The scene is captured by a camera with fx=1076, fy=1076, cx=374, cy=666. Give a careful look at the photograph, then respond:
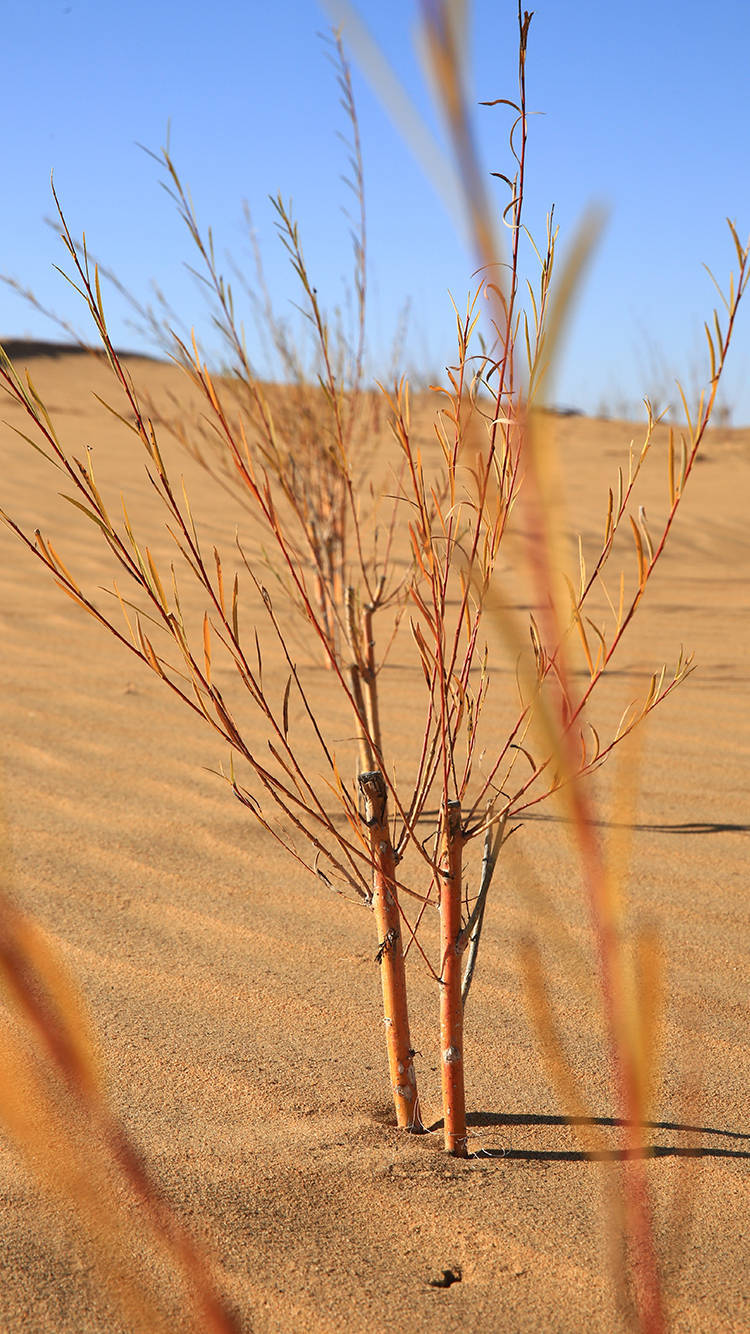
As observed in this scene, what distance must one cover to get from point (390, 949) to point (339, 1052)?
47cm

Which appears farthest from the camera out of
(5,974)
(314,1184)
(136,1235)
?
(314,1184)

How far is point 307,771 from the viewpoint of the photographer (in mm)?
3088

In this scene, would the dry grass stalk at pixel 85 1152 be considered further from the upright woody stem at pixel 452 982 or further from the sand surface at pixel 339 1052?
the upright woody stem at pixel 452 982

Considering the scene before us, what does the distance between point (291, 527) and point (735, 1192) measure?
6451 mm

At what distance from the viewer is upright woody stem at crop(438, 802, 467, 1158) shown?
112 cm

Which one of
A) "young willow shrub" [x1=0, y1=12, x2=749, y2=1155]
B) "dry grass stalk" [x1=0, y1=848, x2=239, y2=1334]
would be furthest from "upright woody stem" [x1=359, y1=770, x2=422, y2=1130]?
"dry grass stalk" [x1=0, y1=848, x2=239, y2=1334]

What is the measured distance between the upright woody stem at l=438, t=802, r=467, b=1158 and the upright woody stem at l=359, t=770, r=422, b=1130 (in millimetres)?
58

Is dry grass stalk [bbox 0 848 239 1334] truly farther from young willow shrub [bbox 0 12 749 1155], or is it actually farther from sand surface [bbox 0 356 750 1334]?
young willow shrub [bbox 0 12 749 1155]

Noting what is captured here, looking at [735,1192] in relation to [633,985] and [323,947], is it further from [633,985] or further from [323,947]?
[323,947]

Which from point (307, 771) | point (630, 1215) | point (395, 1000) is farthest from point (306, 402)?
point (630, 1215)

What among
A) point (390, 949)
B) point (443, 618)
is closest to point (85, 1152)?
point (390, 949)

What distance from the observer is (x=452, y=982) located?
3.90 ft

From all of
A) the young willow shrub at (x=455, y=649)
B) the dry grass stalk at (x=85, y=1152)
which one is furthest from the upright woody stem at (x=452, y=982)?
the dry grass stalk at (x=85, y=1152)

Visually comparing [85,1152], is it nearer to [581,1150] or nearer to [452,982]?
[452,982]
